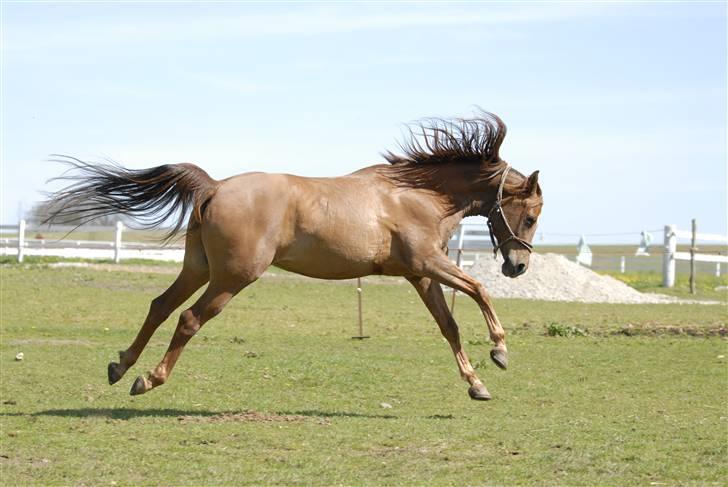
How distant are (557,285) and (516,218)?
19.1 metres

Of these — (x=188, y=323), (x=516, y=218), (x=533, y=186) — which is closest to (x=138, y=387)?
(x=188, y=323)

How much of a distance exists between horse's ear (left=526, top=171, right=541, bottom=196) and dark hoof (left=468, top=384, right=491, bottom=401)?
213cm

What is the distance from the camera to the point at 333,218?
10906 mm

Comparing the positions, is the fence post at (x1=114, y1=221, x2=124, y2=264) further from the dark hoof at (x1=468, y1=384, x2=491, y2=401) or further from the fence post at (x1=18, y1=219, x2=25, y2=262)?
the dark hoof at (x1=468, y1=384, x2=491, y2=401)

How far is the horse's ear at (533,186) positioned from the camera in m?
11.7

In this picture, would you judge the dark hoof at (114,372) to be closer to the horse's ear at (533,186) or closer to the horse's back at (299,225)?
the horse's back at (299,225)

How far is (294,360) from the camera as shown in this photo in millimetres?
14805

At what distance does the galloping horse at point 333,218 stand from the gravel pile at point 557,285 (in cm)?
1784

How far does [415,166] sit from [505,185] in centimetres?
97

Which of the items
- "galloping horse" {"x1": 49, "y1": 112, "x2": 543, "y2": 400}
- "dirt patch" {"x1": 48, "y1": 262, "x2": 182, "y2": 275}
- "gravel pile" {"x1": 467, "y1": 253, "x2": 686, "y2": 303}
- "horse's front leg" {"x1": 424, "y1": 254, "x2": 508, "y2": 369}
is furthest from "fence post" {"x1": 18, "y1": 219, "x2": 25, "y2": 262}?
"horse's front leg" {"x1": 424, "y1": 254, "x2": 508, "y2": 369}

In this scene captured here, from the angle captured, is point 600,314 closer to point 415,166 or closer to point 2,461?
point 415,166

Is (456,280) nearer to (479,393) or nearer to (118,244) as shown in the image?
(479,393)

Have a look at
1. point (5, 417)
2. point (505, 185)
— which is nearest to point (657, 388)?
point (505, 185)

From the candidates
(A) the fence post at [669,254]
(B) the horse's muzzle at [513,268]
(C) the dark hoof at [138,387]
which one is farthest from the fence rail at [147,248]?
(C) the dark hoof at [138,387]
